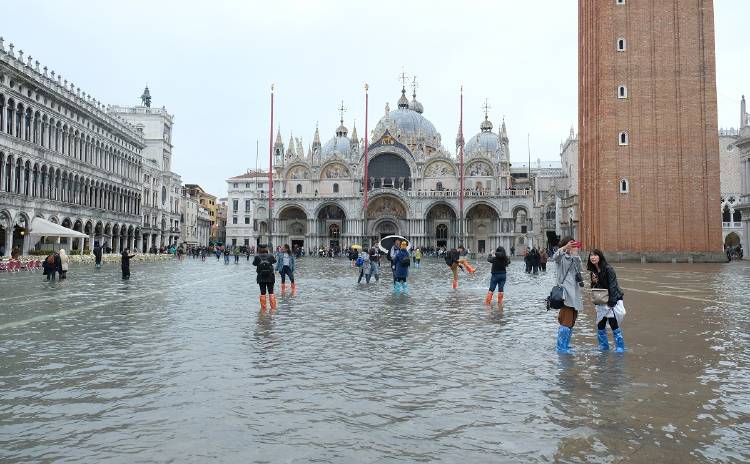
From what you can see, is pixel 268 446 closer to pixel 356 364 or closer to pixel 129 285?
pixel 356 364

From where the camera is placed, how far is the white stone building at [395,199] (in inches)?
2662

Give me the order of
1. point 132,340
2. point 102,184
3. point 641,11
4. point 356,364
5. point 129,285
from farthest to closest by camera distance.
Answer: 1. point 102,184
2. point 641,11
3. point 129,285
4. point 132,340
5. point 356,364

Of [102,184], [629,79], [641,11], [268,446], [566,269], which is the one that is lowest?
[268,446]

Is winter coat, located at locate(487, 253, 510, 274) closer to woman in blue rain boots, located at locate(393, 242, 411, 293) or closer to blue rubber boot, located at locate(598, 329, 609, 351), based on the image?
woman in blue rain boots, located at locate(393, 242, 411, 293)

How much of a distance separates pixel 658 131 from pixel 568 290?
3891cm

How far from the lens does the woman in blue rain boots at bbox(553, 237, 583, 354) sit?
791cm

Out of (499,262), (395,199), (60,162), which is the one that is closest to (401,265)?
(499,262)

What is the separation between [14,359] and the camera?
24.4ft

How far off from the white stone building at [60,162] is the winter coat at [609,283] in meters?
36.9

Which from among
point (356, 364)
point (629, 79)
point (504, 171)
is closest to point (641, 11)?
point (629, 79)

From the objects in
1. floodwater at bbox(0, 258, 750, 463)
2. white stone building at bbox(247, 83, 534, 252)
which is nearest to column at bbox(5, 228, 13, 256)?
floodwater at bbox(0, 258, 750, 463)

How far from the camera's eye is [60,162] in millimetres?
43562

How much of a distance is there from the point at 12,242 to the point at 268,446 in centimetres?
4059

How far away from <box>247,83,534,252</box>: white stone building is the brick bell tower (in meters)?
24.2
